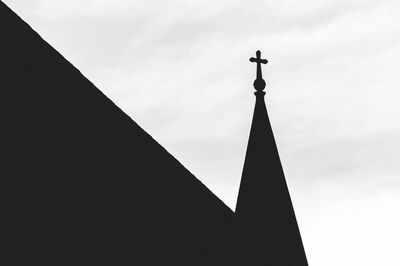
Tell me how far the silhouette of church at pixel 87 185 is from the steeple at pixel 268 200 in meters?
6.94

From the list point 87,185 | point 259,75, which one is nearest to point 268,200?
point 259,75

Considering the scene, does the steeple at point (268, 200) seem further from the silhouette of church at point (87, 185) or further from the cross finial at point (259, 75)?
the silhouette of church at point (87, 185)

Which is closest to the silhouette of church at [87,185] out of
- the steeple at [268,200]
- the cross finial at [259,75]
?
the steeple at [268,200]

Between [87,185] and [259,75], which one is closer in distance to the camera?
[87,185]

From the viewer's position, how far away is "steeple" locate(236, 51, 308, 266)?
15742 millimetres

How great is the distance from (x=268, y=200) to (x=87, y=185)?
944cm

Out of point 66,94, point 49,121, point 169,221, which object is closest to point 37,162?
point 49,121

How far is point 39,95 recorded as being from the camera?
22.7 feet

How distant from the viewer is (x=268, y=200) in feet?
52.4

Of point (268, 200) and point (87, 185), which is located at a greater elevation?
point (268, 200)

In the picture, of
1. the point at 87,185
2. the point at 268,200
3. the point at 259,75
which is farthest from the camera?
the point at 259,75

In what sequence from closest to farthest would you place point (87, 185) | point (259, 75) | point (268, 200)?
point (87, 185)
point (268, 200)
point (259, 75)

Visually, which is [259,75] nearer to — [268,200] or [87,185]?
[268,200]

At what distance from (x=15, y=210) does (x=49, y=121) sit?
109 cm
